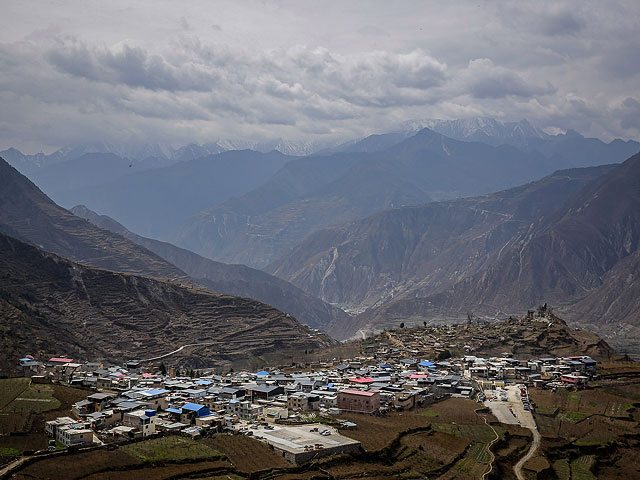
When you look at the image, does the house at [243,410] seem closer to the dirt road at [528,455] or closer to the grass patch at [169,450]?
the grass patch at [169,450]

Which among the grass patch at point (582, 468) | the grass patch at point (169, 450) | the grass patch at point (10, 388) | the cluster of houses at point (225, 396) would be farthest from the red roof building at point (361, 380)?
the grass patch at point (10, 388)

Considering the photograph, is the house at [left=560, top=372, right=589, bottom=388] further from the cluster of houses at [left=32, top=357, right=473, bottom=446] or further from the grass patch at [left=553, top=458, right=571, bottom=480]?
the grass patch at [left=553, top=458, right=571, bottom=480]

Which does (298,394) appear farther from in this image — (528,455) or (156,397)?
(528,455)

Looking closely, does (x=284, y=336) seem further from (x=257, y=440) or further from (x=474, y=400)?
(x=257, y=440)

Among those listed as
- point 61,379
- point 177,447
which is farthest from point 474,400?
point 61,379

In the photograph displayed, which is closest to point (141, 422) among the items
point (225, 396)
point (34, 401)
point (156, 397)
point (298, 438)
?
point (156, 397)
